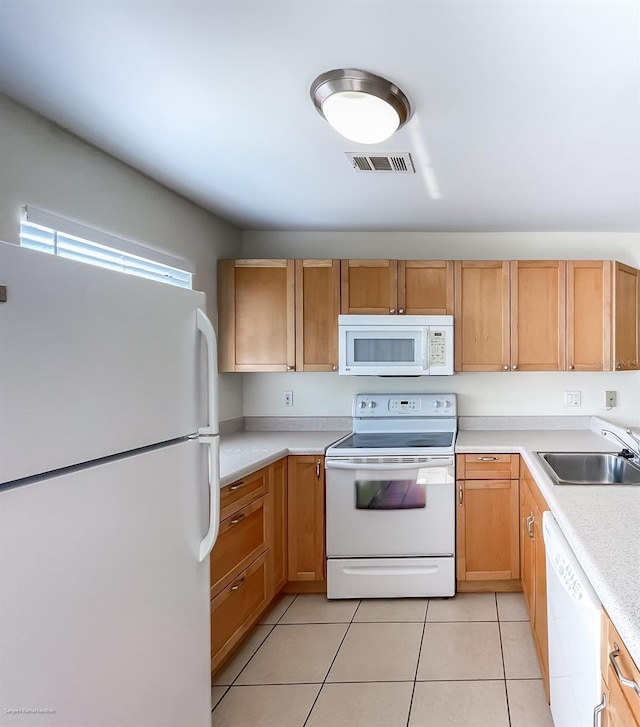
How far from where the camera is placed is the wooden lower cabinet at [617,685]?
85 cm

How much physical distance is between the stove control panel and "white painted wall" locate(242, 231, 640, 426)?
4.1 inches

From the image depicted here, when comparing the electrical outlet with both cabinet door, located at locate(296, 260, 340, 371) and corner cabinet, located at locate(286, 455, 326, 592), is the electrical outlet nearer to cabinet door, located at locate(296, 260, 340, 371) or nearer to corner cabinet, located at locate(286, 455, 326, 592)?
cabinet door, located at locate(296, 260, 340, 371)

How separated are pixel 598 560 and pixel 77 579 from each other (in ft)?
3.83

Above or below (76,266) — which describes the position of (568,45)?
above

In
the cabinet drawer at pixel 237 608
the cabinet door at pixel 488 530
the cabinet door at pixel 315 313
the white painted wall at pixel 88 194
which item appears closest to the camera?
the white painted wall at pixel 88 194

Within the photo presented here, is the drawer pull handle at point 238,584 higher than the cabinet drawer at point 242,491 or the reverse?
the reverse

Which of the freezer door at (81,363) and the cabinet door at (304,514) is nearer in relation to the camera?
the freezer door at (81,363)

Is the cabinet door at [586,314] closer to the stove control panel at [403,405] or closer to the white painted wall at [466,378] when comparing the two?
the white painted wall at [466,378]

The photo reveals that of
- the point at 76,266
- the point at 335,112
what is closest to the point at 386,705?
the point at 76,266

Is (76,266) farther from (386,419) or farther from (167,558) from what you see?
(386,419)

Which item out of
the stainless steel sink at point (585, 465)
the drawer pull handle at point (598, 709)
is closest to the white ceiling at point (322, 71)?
the stainless steel sink at point (585, 465)

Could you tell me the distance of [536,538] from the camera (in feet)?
6.57

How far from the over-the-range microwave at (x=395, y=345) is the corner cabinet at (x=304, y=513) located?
658 mm

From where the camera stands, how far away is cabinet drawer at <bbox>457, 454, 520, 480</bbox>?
2.73 meters
